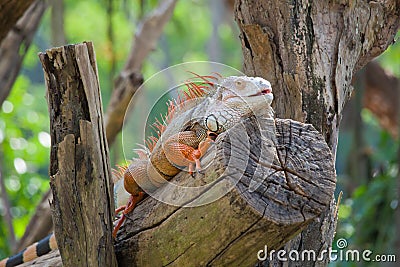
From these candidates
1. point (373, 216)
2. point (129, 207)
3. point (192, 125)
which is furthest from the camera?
point (373, 216)

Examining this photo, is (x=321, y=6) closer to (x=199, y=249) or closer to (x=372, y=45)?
(x=372, y=45)

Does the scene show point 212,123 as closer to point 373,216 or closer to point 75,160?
point 75,160

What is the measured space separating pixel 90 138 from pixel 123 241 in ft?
1.46

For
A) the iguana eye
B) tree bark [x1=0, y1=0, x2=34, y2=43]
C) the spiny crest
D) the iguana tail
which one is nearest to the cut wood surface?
the iguana eye

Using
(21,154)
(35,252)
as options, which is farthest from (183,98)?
(21,154)

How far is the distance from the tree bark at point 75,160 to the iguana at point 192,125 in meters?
0.19

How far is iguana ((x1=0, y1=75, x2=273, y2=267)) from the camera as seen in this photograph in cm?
230

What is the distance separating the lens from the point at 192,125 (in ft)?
7.89

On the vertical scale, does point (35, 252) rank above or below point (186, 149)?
below

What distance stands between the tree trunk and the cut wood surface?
0.50 metres

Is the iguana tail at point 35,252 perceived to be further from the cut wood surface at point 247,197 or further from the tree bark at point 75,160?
the cut wood surface at point 247,197

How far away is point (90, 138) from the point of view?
7.66 ft

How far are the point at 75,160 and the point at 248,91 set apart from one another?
70cm

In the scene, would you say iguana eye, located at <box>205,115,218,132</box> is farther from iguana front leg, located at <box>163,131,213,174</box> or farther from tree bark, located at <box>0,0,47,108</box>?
tree bark, located at <box>0,0,47,108</box>
